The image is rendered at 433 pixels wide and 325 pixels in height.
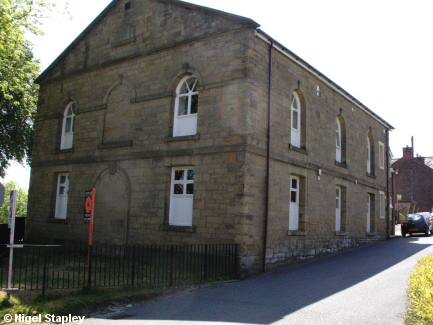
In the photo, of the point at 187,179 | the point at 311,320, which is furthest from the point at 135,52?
the point at 311,320

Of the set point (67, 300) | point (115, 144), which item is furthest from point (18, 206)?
point (67, 300)

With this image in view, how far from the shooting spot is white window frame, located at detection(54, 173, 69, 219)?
17625 mm

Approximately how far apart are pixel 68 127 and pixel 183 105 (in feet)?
22.9

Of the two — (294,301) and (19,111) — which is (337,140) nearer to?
(294,301)

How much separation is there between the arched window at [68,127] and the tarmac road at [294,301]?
35.6 ft

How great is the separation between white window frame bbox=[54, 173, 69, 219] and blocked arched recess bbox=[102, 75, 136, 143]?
3.20 m

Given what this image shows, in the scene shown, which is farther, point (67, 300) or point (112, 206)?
point (112, 206)

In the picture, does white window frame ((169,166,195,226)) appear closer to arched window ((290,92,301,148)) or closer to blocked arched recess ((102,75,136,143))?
blocked arched recess ((102,75,136,143))

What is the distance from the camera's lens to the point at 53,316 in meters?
7.55

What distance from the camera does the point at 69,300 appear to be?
8.12 meters

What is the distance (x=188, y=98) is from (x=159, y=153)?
7.22 feet

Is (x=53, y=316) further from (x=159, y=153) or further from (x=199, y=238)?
(x=159, y=153)

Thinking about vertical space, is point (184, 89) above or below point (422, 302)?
above

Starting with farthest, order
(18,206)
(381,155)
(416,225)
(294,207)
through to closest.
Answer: (18,206) → (416,225) → (381,155) → (294,207)
